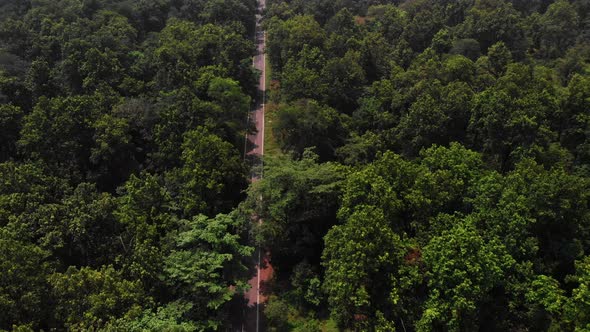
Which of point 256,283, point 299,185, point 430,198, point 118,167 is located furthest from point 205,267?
point 118,167

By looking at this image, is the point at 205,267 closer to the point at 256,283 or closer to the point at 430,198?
the point at 256,283

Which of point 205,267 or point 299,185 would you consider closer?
point 205,267

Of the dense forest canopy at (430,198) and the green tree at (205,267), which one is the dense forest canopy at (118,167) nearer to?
the green tree at (205,267)

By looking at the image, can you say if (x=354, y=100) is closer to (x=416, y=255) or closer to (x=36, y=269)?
(x=416, y=255)

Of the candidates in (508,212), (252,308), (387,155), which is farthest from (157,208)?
(508,212)

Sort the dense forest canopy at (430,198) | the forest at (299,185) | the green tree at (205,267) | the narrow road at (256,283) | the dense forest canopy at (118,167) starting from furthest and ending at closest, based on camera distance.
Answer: the narrow road at (256,283) → the green tree at (205,267) → the dense forest canopy at (430,198) → the forest at (299,185) → the dense forest canopy at (118,167)

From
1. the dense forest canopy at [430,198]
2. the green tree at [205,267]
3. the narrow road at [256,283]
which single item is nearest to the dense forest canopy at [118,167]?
the green tree at [205,267]

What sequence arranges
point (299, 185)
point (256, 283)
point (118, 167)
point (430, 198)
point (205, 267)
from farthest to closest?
1. point (118, 167)
2. point (256, 283)
3. point (299, 185)
4. point (430, 198)
5. point (205, 267)

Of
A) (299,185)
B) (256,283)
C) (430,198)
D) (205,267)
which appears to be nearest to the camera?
(205,267)
